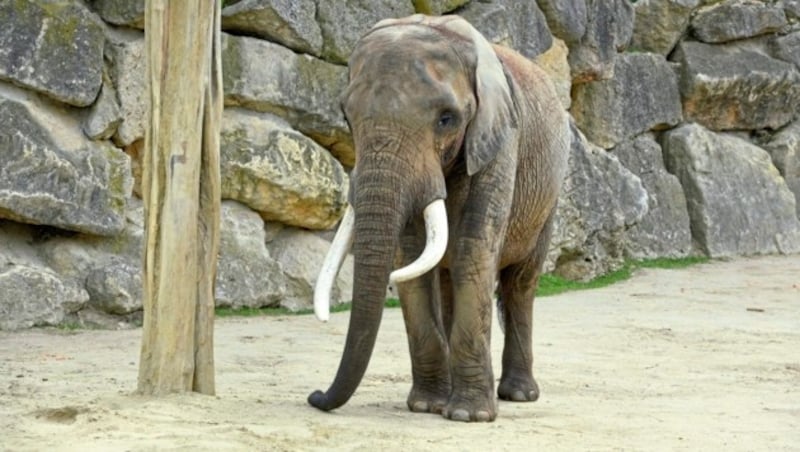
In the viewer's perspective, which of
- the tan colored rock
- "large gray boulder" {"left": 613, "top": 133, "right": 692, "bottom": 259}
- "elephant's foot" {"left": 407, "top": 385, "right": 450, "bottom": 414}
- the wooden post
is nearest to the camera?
the wooden post

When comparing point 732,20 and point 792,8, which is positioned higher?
point 792,8

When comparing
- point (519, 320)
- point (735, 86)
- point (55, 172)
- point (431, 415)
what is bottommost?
point (431, 415)

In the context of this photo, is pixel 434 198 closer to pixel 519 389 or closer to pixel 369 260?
pixel 369 260

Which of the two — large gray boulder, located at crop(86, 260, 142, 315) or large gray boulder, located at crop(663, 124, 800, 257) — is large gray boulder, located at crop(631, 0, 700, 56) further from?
large gray boulder, located at crop(86, 260, 142, 315)

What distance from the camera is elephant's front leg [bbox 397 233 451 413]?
755cm

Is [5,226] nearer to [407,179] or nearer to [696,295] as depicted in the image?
[407,179]

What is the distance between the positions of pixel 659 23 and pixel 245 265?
723cm

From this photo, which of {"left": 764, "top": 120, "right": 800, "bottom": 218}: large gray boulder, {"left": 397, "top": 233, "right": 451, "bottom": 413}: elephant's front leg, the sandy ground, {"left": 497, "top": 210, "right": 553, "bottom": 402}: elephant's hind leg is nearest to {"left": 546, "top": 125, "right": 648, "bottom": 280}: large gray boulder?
the sandy ground

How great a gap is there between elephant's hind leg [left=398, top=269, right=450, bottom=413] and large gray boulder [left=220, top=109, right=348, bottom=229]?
14.9 feet

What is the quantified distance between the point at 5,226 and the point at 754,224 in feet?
31.4

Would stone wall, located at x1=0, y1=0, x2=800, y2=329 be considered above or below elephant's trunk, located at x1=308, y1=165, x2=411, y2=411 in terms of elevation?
above

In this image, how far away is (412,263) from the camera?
7184mm

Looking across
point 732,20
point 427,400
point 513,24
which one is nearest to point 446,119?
point 427,400

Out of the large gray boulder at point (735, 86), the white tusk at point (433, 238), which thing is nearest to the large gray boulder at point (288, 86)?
the white tusk at point (433, 238)
